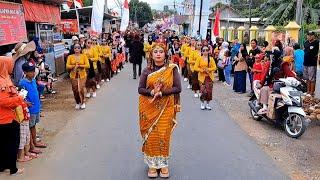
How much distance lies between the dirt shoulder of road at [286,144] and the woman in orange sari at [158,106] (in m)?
1.78

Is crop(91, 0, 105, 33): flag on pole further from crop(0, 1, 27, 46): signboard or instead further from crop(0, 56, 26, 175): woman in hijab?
crop(0, 56, 26, 175): woman in hijab

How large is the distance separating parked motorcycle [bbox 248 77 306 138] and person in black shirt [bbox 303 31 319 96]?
12.3 ft

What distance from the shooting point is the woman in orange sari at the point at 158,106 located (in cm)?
552

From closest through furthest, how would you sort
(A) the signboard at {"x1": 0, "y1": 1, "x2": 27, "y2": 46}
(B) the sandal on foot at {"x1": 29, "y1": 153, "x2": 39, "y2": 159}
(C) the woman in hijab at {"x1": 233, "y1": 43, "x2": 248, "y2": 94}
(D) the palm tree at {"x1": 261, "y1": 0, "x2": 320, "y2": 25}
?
(B) the sandal on foot at {"x1": 29, "y1": 153, "x2": 39, "y2": 159} → (A) the signboard at {"x1": 0, "y1": 1, "x2": 27, "y2": 46} → (C) the woman in hijab at {"x1": 233, "y1": 43, "x2": 248, "y2": 94} → (D) the palm tree at {"x1": 261, "y1": 0, "x2": 320, "y2": 25}

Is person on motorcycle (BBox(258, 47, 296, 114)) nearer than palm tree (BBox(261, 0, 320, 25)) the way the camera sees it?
Yes

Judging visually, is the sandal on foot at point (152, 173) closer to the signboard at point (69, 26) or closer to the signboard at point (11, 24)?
the signboard at point (11, 24)

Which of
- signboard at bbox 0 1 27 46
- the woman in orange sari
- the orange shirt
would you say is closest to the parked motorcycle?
the woman in orange sari

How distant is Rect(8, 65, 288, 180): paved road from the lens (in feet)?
19.2

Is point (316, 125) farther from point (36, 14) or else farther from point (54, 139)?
point (36, 14)

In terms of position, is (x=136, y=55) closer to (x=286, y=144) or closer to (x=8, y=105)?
(x=286, y=144)

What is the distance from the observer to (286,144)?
7.52m

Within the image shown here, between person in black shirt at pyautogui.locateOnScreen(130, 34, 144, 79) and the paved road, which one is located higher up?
person in black shirt at pyautogui.locateOnScreen(130, 34, 144, 79)

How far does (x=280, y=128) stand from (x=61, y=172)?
4.70m

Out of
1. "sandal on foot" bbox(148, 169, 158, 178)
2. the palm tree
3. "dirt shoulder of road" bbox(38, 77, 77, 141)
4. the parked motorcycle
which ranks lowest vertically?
"dirt shoulder of road" bbox(38, 77, 77, 141)
